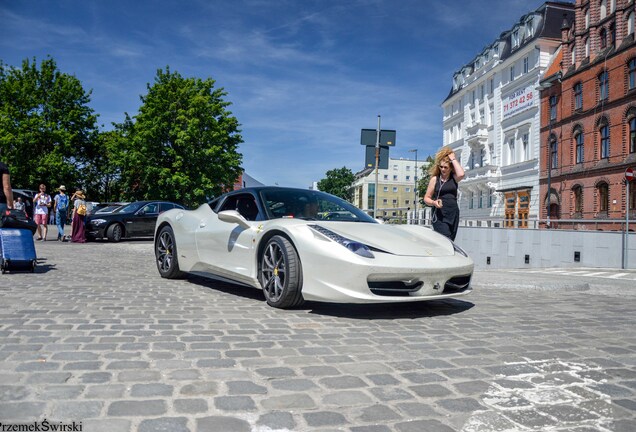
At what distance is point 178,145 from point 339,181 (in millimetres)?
89152

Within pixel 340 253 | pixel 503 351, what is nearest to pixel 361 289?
pixel 340 253

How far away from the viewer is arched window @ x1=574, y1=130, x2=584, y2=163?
31.9m

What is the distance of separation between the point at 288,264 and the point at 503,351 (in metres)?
2.05

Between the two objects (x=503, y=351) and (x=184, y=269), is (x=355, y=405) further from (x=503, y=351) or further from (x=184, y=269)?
(x=184, y=269)

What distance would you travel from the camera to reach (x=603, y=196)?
1161 inches

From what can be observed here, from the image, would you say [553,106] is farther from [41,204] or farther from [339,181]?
[339,181]

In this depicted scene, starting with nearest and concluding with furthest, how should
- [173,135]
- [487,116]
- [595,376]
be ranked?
[595,376]
[173,135]
[487,116]

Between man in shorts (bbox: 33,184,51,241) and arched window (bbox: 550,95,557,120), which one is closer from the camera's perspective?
man in shorts (bbox: 33,184,51,241)

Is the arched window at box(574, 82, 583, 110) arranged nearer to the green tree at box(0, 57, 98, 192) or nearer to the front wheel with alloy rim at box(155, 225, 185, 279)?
the front wheel with alloy rim at box(155, 225, 185, 279)

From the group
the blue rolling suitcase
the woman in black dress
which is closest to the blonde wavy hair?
the woman in black dress

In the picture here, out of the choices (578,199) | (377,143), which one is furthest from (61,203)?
(578,199)

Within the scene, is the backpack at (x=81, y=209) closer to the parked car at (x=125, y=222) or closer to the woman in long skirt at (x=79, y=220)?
the woman in long skirt at (x=79, y=220)

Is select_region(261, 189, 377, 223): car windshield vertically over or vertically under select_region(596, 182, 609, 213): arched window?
under

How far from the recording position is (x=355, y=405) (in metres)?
2.48
